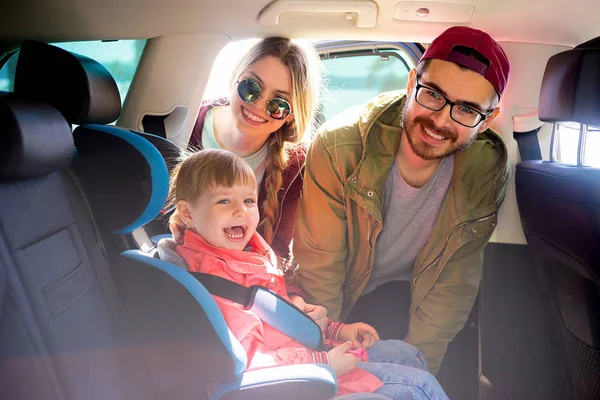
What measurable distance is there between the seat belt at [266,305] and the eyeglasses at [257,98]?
1.61 feet

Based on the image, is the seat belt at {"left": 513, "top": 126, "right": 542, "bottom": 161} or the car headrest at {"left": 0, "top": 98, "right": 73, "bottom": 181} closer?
the car headrest at {"left": 0, "top": 98, "right": 73, "bottom": 181}

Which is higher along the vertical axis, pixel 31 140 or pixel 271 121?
pixel 31 140

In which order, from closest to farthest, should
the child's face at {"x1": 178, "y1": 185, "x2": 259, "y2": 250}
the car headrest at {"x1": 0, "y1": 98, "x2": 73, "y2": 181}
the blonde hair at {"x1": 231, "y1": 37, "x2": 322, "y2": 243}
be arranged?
the car headrest at {"x1": 0, "y1": 98, "x2": 73, "y2": 181}
the child's face at {"x1": 178, "y1": 185, "x2": 259, "y2": 250}
the blonde hair at {"x1": 231, "y1": 37, "x2": 322, "y2": 243}

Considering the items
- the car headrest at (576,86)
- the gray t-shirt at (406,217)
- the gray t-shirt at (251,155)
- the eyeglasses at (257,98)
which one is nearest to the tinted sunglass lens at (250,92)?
the eyeglasses at (257,98)

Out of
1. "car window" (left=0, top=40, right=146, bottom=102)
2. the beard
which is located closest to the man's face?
the beard

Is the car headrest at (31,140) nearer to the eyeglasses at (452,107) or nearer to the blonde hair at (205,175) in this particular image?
the blonde hair at (205,175)

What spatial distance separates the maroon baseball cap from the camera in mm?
1378

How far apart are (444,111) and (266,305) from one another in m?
0.68

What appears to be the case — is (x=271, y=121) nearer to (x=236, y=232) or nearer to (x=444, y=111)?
(x=236, y=232)

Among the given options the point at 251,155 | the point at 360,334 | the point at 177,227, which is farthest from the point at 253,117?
the point at 360,334

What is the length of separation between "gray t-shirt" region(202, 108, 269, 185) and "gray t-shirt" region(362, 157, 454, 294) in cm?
39

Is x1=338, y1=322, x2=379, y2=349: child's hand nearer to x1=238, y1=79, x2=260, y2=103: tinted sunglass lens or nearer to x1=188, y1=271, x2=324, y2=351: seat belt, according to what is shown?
x1=188, y1=271, x2=324, y2=351: seat belt

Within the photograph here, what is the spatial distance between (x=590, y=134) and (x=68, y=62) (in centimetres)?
134

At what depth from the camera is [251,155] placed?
4.76ft
